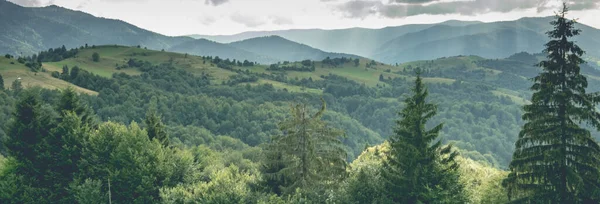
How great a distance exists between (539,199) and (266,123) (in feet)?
541

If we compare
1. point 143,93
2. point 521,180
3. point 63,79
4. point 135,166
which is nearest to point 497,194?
point 521,180

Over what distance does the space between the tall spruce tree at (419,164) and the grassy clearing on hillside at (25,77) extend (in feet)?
489

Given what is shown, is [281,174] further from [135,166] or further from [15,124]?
[15,124]

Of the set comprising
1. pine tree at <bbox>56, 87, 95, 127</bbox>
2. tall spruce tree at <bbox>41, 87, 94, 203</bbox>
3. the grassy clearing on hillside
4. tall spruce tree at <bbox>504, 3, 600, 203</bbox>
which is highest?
tall spruce tree at <bbox>504, 3, 600, 203</bbox>

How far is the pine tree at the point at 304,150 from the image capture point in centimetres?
3388

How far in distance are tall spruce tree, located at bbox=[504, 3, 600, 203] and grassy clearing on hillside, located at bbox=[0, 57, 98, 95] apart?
158 metres

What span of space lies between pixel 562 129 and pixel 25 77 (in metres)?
183

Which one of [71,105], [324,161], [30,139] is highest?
[71,105]

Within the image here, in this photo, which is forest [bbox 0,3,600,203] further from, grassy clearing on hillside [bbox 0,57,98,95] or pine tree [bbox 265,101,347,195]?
grassy clearing on hillside [bbox 0,57,98,95]

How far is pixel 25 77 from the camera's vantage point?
164 m

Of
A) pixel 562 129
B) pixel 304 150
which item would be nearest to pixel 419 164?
pixel 304 150

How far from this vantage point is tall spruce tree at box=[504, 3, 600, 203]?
23.7 meters

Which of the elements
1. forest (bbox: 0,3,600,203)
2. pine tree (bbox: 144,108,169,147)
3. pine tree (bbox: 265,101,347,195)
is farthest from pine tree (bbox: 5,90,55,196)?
pine tree (bbox: 265,101,347,195)

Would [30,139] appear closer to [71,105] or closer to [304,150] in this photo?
[71,105]
